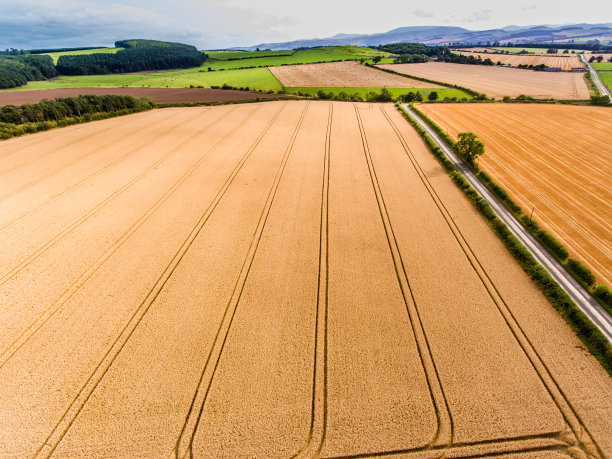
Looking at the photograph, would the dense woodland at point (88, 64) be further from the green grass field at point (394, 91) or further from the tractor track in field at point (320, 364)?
the tractor track in field at point (320, 364)

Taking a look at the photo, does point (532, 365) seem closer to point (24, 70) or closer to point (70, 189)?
point (70, 189)

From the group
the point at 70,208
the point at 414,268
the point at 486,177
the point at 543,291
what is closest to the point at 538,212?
the point at 486,177

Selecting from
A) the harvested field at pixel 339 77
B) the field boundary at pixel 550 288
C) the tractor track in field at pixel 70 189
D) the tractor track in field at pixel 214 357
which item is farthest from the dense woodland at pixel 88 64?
the field boundary at pixel 550 288

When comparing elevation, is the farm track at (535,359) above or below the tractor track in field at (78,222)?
below

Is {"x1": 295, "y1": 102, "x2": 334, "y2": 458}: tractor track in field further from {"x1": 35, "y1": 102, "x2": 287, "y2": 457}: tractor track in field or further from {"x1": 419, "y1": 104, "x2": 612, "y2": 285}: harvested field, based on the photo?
{"x1": 419, "y1": 104, "x2": 612, "y2": 285}: harvested field

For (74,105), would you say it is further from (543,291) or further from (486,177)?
(543,291)

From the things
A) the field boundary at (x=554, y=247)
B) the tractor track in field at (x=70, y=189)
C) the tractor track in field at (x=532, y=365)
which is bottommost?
the tractor track in field at (x=532, y=365)

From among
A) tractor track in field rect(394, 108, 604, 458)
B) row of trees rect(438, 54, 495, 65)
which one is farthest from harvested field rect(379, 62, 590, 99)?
tractor track in field rect(394, 108, 604, 458)

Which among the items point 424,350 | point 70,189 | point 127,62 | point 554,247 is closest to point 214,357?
point 424,350
